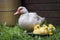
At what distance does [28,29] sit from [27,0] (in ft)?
3.87

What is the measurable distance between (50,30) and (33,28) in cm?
17

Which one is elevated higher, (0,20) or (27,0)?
(27,0)

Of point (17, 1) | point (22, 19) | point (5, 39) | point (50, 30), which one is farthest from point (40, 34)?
point (17, 1)

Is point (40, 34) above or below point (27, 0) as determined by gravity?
below

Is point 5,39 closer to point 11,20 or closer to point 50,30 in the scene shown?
point 50,30

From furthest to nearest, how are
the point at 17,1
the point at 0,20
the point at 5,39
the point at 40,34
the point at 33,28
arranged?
the point at 17,1, the point at 0,20, the point at 33,28, the point at 40,34, the point at 5,39

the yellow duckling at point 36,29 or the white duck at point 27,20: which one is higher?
the white duck at point 27,20

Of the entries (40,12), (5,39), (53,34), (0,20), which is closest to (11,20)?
(0,20)

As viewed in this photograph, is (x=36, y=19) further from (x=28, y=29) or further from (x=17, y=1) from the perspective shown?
(x=17, y=1)

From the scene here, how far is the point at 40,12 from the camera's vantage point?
346cm

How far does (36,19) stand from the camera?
7.74 ft

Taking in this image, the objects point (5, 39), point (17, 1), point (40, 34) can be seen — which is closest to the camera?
point (5, 39)

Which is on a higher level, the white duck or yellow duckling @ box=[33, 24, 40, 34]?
the white duck

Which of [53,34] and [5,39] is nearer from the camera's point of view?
[5,39]
